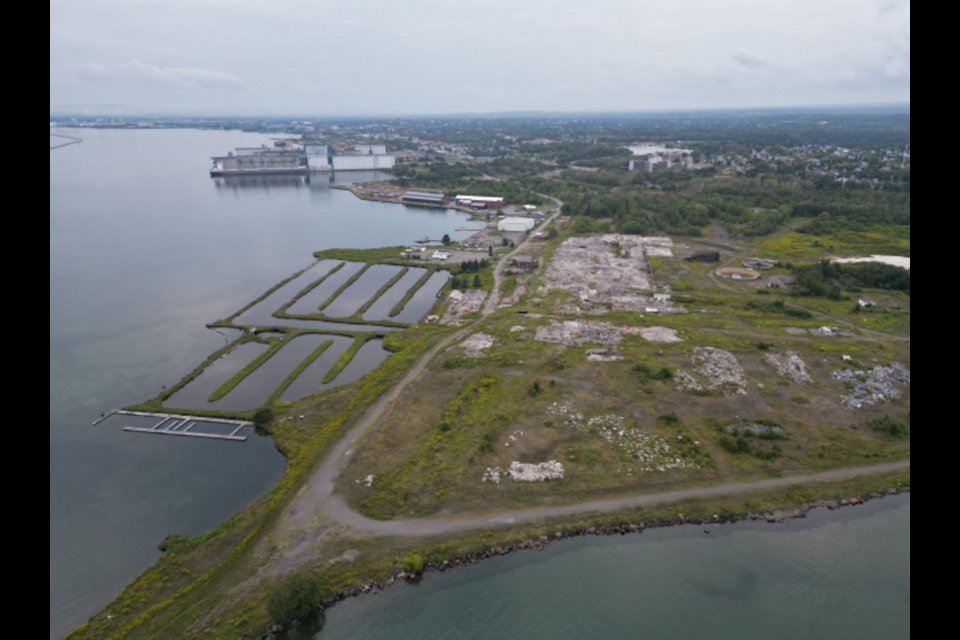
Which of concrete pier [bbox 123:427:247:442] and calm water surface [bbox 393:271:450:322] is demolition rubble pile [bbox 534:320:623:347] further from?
concrete pier [bbox 123:427:247:442]

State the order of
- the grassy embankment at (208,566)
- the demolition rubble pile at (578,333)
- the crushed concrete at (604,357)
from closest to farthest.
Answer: the grassy embankment at (208,566) < the crushed concrete at (604,357) < the demolition rubble pile at (578,333)

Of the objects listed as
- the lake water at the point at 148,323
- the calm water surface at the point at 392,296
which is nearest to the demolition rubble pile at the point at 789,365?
the calm water surface at the point at 392,296

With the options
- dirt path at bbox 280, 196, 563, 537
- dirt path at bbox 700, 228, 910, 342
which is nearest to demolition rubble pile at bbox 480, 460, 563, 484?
dirt path at bbox 280, 196, 563, 537

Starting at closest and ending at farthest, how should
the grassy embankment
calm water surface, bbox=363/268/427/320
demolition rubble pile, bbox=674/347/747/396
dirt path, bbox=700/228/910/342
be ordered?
the grassy embankment → demolition rubble pile, bbox=674/347/747/396 → dirt path, bbox=700/228/910/342 → calm water surface, bbox=363/268/427/320

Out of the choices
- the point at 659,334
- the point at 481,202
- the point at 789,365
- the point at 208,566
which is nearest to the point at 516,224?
the point at 481,202

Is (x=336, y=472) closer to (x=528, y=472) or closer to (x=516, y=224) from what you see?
(x=528, y=472)

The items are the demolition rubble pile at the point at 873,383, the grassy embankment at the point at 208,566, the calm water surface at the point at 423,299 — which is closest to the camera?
the grassy embankment at the point at 208,566

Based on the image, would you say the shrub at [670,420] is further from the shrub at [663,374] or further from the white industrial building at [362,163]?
the white industrial building at [362,163]
